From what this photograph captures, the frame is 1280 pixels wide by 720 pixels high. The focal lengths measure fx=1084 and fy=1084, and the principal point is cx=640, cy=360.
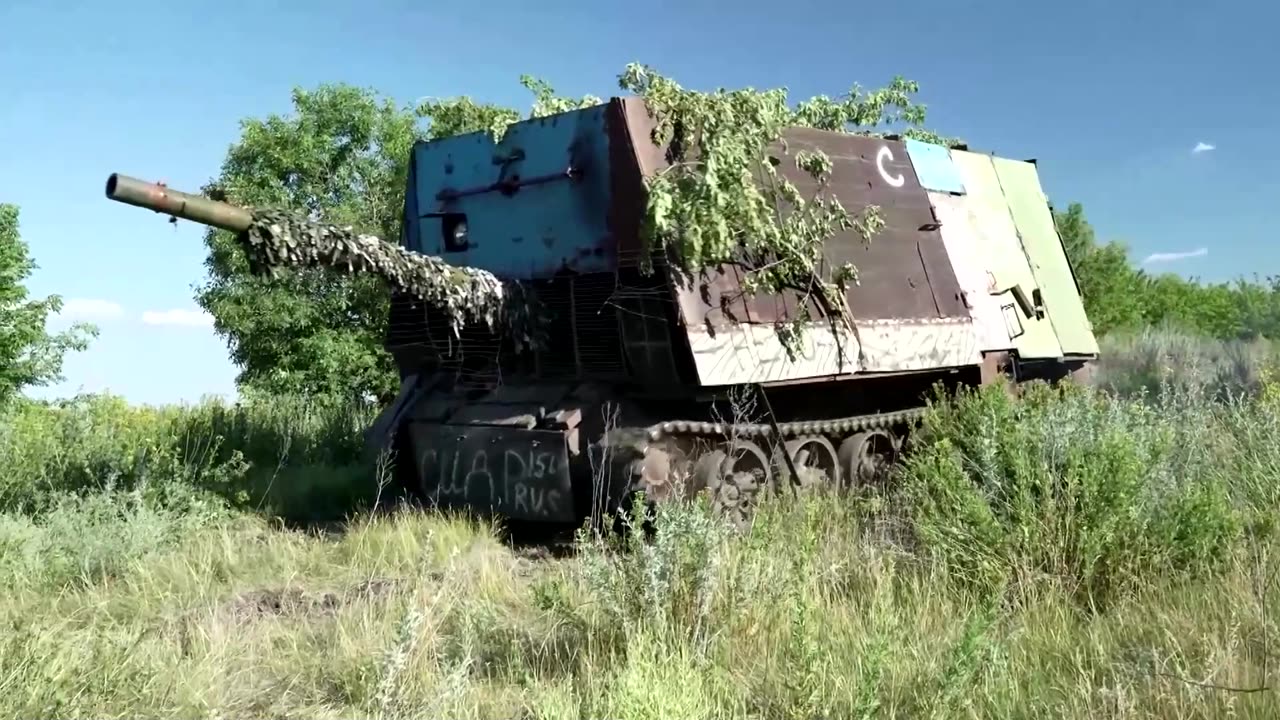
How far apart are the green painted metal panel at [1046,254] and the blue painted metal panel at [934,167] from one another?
1082 mm

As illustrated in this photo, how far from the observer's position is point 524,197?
8.05m

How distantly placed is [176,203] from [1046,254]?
8459 millimetres

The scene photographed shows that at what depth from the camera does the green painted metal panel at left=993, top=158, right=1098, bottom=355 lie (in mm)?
10750

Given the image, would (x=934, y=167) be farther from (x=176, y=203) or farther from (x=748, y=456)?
(x=176, y=203)

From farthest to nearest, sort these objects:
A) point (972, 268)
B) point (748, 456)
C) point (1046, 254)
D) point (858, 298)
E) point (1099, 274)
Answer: point (1099, 274)
point (1046, 254)
point (972, 268)
point (858, 298)
point (748, 456)

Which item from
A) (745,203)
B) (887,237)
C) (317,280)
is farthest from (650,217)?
(317,280)

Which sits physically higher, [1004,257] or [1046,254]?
[1046,254]

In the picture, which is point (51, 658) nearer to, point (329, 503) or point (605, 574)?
point (605, 574)

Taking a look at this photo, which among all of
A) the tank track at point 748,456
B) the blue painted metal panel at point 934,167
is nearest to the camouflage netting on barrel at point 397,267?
the tank track at point 748,456

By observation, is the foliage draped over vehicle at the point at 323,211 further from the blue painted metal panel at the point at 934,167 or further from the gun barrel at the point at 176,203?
the gun barrel at the point at 176,203

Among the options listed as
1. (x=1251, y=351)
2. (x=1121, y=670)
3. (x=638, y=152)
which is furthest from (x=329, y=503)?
(x=1251, y=351)

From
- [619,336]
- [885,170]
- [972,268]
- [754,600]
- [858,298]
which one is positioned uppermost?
[885,170]

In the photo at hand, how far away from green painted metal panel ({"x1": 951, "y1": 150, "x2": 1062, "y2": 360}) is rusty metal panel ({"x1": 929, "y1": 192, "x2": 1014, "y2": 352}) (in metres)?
0.09

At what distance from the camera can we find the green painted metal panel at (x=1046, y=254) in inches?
423
